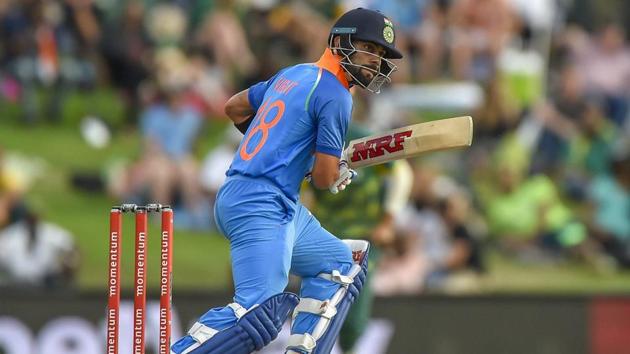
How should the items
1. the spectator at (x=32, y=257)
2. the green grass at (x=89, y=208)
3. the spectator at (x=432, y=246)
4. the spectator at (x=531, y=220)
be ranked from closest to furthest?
1. the spectator at (x=32, y=257)
2. the green grass at (x=89, y=208)
3. the spectator at (x=432, y=246)
4. the spectator at (x=531, y=220)

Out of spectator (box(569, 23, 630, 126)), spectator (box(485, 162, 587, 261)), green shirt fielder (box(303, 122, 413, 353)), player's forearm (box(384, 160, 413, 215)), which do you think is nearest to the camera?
green shirt fielder (box(303, 122, 413, 353))

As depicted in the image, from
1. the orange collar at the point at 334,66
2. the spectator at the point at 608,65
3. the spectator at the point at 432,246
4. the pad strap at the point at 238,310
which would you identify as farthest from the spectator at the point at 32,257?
the spectator at the point at 608,65

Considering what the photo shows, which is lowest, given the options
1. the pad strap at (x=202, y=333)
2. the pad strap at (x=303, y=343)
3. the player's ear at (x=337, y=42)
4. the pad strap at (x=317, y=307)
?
the pad strap at (x=303, y=343)

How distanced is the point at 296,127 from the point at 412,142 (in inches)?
21.0

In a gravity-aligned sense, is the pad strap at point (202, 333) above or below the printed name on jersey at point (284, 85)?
below

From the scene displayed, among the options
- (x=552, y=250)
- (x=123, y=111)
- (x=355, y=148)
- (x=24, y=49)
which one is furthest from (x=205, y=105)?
(x=355, y=148)

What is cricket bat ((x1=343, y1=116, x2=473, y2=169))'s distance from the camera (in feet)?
18.7

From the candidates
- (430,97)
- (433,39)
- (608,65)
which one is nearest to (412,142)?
(430,97)

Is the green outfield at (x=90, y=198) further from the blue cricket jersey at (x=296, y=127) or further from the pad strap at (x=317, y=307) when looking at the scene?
the blue cricket jersey at (x=296, y=127)

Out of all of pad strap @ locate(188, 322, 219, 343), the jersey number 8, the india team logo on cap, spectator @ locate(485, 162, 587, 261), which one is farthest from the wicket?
spectator @ locate(485, 162, 587, 261)

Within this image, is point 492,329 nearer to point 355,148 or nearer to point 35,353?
point 35,353

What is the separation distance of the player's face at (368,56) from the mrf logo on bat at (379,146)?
0.29 meters

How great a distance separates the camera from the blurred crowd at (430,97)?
11.4 meters

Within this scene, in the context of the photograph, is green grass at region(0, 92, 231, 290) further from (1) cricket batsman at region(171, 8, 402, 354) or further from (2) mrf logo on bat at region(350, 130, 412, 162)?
(2) mrf logo on bat at region(350, 130, 412, 162)
